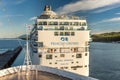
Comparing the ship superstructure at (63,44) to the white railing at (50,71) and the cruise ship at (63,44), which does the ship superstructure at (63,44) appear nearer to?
the cruise ship at (63,44)

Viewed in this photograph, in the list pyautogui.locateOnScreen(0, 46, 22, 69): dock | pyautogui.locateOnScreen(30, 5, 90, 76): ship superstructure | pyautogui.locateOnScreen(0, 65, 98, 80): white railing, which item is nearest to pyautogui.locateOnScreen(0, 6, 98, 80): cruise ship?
pyautogui.locateOnScreen(30, 5, 90, 76): ship superstructure

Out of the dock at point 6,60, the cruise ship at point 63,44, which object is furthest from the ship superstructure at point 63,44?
the dock at point 6,60

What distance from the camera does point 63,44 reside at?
2834cm

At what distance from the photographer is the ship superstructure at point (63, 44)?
28.0 metres

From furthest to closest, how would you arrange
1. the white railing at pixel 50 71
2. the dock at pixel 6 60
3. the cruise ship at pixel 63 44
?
1. the dock at pixel 6 60
2. the cruise ship at pixel 63 44
3. the white railing at pixel 50 71

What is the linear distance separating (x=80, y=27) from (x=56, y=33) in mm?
3378

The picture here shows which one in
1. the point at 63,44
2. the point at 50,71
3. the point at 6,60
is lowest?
the point at 6,60

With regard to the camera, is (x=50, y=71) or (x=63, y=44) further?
(x=63, y=44)

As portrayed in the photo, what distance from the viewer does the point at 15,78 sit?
15352mm

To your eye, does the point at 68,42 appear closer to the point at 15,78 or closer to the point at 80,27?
the point at 80,27

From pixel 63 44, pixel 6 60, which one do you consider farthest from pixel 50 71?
pixel 6 60

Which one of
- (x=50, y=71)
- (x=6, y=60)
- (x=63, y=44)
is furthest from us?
(x=6, y=60)

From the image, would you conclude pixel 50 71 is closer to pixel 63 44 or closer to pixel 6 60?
pixel 63 44

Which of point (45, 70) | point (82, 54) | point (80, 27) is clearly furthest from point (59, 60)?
point (45, 70)
